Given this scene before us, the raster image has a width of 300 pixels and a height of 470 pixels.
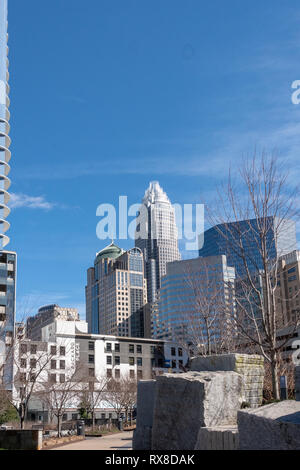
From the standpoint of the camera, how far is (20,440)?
19.0 metres

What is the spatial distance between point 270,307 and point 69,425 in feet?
158

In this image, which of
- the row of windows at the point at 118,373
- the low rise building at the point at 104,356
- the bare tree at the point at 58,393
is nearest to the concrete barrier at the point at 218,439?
the bare tree at the point at 58,393

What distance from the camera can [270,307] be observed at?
1452cm

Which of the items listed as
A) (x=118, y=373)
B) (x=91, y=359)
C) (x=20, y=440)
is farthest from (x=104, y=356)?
(x=20, y=440)

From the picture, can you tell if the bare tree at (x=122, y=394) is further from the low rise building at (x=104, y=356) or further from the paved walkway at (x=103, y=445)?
the paved walkway at (x=103, y=445)

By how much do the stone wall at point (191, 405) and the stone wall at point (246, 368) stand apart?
0.46 meters

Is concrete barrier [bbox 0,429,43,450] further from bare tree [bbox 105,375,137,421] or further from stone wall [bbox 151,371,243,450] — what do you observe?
bare tree [bbox 105,375,137,421]

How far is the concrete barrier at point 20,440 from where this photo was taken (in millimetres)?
18839

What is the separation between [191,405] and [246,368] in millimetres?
1879

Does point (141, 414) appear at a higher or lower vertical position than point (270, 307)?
lower

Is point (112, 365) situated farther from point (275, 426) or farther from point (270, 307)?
point (275, 426)

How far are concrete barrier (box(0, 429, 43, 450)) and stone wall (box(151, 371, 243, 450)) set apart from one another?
8309 millimetres

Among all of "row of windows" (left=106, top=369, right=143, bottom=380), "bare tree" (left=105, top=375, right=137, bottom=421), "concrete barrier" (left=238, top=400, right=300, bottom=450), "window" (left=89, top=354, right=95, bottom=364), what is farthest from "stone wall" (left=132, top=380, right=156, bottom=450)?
"window" (left=89, top=354, right=95, bottom=364)
